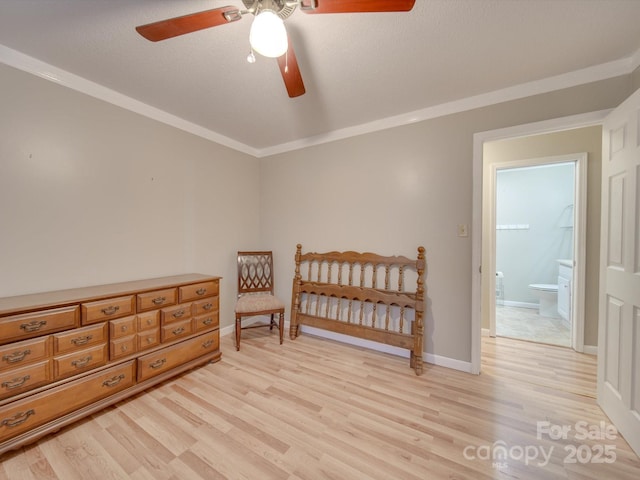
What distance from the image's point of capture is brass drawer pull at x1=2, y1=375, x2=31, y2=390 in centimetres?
132

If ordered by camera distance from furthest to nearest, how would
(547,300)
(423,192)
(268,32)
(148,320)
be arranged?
(547,300), (423,192), (148,320), (268,32)

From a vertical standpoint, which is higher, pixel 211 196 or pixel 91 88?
pixel 91 88

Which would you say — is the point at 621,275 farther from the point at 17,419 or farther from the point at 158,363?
the point at 17,419

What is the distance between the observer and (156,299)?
6.42 feet

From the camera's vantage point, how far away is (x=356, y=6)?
1053 millimetres

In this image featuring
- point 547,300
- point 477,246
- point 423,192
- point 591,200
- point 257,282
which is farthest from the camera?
point 547,300

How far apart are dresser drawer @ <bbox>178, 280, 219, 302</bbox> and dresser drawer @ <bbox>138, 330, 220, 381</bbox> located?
37 cm

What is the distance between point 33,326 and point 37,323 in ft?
0.07

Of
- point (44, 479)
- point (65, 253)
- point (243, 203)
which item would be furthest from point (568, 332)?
point (65, 253)

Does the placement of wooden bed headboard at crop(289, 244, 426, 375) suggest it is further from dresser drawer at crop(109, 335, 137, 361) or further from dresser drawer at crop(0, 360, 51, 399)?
dresser drawer at crop(0, 360, 51, 399)

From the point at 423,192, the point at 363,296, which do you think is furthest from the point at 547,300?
the point at 363,296

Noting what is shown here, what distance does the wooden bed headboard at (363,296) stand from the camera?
2.33m

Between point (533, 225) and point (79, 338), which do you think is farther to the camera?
point (533, 225)

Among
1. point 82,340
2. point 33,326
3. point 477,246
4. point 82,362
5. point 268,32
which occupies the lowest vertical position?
point 82,362
